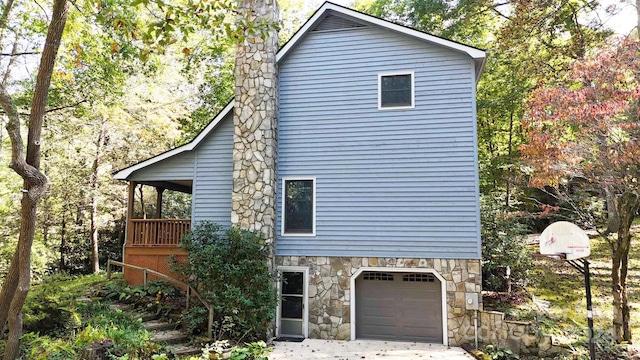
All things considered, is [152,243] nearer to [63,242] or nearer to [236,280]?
[236,280]

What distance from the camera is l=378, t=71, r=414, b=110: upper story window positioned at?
9500mm

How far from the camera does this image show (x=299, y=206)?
9797 mm

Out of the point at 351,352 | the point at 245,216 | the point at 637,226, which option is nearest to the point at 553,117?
the point at 351,352

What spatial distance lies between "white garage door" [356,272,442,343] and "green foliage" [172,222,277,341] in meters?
2.22

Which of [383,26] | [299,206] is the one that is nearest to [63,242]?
[299,206]

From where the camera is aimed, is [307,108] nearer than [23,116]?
Yes

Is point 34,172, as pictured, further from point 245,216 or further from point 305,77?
point 305,77

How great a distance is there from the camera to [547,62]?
44.8 ft

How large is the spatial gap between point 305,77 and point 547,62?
908 centimetres

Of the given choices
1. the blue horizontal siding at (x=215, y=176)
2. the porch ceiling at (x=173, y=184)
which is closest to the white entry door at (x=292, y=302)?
the blue horizontal siding at (x=215, y=176)

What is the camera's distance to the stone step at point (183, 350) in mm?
7379

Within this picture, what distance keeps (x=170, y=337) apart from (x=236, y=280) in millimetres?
1685

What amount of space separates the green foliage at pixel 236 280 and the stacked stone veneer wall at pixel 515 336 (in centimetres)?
460

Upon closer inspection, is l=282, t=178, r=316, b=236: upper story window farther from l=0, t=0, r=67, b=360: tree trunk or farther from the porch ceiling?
l=0, t=0, r=67, b=360: tree trunk
